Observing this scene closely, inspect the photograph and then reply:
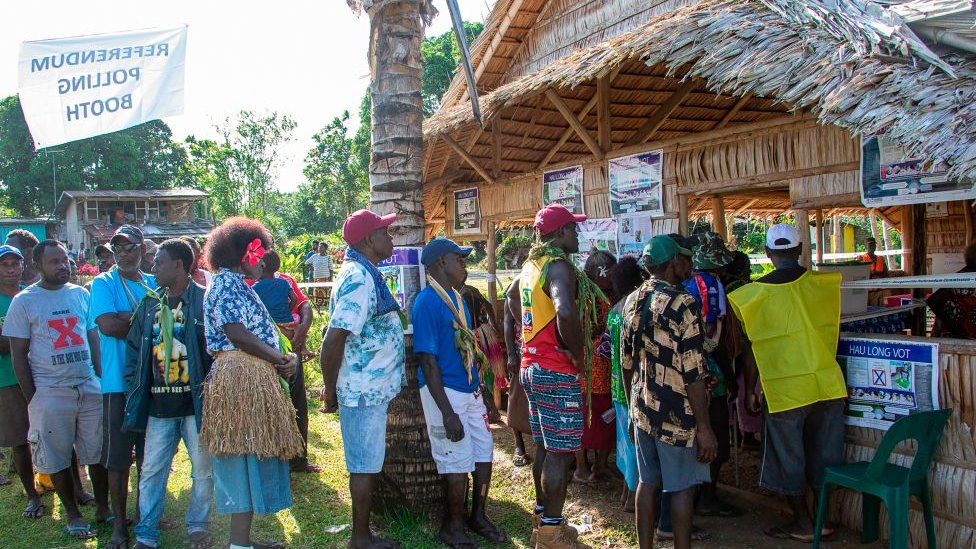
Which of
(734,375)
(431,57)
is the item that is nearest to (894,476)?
(734,375)

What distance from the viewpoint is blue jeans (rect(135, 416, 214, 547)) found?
4.09 m

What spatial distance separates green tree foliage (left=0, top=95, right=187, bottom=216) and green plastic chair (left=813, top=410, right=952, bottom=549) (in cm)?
4590

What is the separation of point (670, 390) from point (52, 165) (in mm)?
47281

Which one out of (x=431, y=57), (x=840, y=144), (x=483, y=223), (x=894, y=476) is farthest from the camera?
(x=431, y=57)

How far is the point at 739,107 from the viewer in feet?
27.8

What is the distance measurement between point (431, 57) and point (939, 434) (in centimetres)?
3533

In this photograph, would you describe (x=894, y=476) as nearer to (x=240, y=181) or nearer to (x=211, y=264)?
(x=211, y=264)

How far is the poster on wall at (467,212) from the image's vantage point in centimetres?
928

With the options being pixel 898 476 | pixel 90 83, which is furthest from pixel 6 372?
pixel 898 476

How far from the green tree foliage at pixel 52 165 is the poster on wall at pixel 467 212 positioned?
129 feet

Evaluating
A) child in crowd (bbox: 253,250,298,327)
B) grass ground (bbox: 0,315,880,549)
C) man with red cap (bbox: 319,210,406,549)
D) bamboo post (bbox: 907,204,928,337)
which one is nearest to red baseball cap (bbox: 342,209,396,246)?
man with red cap (bbox: 319,210,406,549)

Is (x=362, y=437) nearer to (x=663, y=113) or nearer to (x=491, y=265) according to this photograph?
(x=663, y=113)

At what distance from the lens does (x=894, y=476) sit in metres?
3.67

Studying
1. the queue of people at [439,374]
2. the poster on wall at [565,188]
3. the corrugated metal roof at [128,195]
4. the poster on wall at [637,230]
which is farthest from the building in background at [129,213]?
the queue of people at [439,374]
